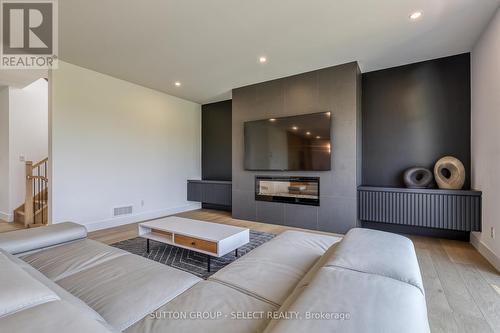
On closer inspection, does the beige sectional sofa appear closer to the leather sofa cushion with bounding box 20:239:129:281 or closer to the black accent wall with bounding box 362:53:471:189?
the leather sofa cushion with bounding box 20:239:129:281

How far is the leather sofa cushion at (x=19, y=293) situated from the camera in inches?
27.9

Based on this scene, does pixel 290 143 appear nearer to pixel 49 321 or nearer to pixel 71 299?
pixel 71 299

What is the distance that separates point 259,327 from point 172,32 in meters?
2.96

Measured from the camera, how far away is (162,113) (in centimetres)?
485

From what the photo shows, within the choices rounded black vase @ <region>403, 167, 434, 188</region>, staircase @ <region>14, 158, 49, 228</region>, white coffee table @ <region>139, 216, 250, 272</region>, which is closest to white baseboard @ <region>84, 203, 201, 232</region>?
staircase @ <region>14, 158, 49, 228</region>

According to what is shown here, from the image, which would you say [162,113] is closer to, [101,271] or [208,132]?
[208,132]

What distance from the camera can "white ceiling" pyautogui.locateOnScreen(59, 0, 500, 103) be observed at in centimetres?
227

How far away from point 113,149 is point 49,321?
3.91 m

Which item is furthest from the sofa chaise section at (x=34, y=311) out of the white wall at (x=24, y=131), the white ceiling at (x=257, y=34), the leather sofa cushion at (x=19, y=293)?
the white wall at (x=24, y=131)

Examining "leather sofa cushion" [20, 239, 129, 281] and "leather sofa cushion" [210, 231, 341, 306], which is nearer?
"leather sofa cushion" [210, 231, 341, 306]

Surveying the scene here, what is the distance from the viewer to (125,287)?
1165mm

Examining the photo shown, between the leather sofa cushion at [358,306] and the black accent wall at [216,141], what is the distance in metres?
4.57

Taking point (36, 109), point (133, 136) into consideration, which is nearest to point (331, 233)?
point (133, 136)

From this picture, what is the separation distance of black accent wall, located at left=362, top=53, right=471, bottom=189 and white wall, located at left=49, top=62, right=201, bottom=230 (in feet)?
12.2
